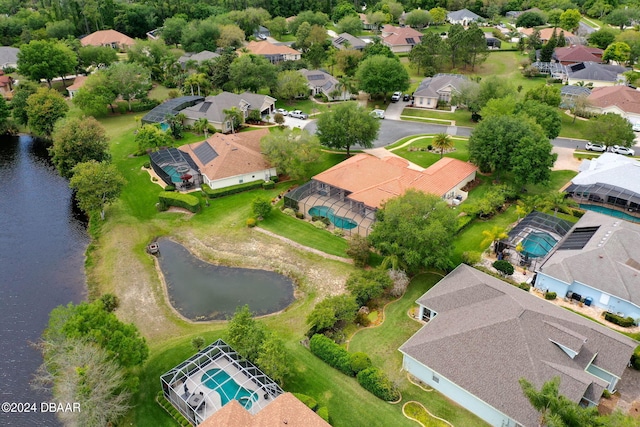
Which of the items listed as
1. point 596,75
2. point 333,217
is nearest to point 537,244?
point 333,217

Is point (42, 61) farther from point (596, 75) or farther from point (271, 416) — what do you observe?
point (596, 75)

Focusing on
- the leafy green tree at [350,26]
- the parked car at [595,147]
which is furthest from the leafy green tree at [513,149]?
the leafy green tree at [350,26]

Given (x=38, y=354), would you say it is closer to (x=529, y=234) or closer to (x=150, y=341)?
(x=150, y=341)

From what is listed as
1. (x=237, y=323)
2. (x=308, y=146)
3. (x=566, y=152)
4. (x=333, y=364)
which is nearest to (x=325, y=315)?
(x=333, y=364)

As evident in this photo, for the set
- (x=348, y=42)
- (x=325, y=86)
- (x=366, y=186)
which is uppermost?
(x=348, y=42)

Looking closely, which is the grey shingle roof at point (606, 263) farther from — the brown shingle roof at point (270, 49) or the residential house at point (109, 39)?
the residential house at point (109, 39)

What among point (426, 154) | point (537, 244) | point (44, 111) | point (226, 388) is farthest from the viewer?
point (44, 111)
